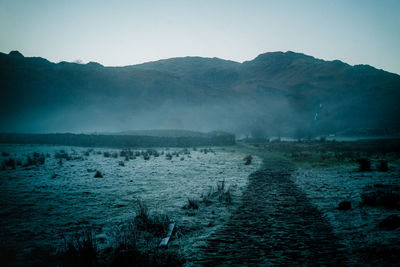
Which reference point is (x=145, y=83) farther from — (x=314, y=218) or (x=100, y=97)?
(x=314, y=218)

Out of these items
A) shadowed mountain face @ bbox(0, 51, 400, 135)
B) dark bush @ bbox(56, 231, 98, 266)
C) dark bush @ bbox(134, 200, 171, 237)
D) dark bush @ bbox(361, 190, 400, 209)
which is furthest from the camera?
shadowed mountain face @ bbox(0, 51, 400, 135)

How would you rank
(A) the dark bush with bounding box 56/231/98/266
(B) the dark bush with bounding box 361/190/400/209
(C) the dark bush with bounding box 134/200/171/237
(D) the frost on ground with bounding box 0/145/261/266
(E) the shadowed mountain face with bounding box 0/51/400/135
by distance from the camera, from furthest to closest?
(E) the shadowed mountain face with bounding box 0/51/400/135, (B) the dark bush with bounding box 361/190/400/209, (C) the dark bush with bounding box 134/200/171/237, (D) the frost on ground with bounding box 0/145/261/266, (A) the dark bush with bounding box 56/231/98/266

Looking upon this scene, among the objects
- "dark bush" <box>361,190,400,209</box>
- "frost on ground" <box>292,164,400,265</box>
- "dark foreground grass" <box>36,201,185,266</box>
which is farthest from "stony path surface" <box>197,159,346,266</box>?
"dark bush" <box>361,190,400,209</box>

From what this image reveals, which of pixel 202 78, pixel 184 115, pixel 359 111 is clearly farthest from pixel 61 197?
pixel 202 78

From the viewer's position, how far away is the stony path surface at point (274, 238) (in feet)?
12.1

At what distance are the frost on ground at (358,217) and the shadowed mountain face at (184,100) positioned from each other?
52.0m

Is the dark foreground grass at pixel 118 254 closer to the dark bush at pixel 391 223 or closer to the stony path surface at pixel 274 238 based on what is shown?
the stony path surface at pixel 274 238

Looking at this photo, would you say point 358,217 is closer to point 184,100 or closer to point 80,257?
point 80,257

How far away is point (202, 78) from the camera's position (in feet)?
376

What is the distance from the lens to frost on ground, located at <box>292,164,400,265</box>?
3.68m

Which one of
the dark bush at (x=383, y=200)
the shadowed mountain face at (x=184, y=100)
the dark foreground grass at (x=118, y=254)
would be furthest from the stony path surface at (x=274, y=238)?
the shadowed mountain face at (x=184, y=100)

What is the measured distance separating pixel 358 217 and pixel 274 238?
2.60 meters

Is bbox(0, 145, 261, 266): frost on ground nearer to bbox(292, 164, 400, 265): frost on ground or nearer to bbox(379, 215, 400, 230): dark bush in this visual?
bbox(292, 164, 400, 265): frost on ground

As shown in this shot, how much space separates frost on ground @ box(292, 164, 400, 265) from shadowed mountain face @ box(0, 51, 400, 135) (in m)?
52.0
